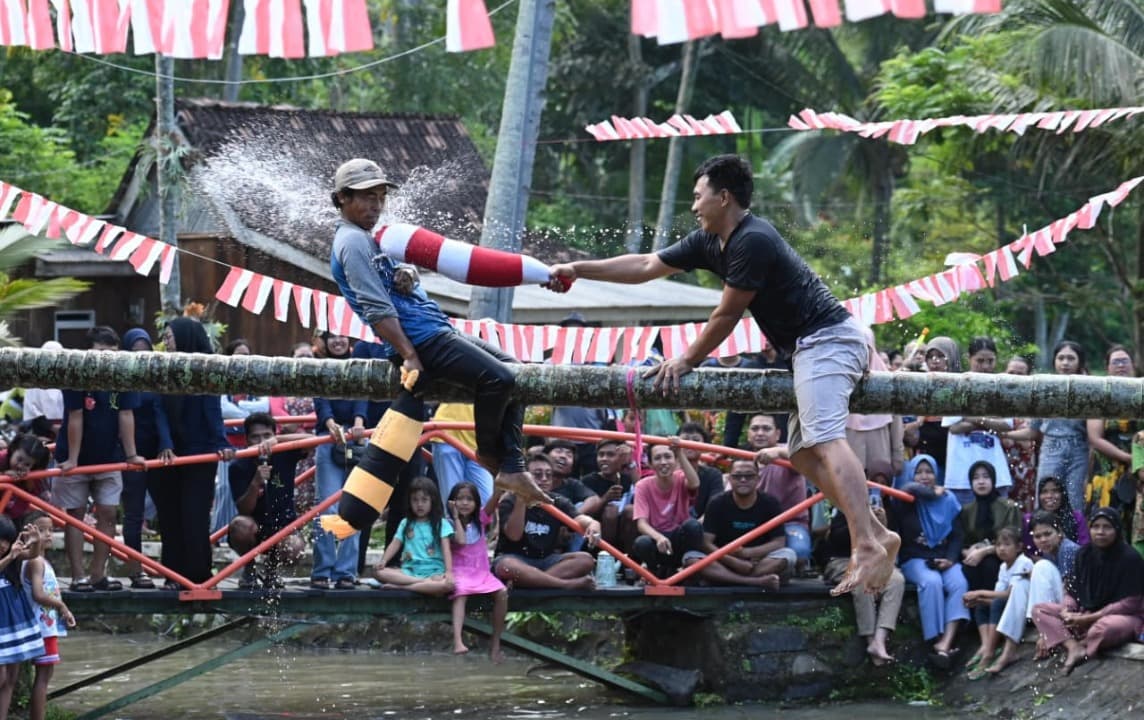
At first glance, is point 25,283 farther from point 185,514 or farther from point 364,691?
point 364,691

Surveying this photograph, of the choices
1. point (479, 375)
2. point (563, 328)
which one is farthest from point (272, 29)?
point (563, 328)

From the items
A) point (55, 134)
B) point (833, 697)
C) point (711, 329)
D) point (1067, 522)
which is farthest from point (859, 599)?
point (55, 134)

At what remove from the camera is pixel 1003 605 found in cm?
1138

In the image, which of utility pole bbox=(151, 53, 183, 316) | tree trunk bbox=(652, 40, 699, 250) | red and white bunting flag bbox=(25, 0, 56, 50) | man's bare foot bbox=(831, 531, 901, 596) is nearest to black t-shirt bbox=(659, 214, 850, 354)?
man's bare foot bbox=(831, 531, 901, 596)

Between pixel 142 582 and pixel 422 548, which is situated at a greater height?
pixel 422 548

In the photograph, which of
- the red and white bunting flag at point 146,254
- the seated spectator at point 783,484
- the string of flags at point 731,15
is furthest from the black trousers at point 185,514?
the string of flags at point 731,15

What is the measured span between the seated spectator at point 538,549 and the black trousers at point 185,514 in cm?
179

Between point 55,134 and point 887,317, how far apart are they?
16307 millimetres

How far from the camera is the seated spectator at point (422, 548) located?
1088 cm

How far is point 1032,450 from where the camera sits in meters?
11.9

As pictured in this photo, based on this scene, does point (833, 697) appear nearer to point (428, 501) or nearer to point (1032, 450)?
point (1032, 450)

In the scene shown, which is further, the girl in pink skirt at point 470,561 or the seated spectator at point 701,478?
the seated spectator at point 701,478

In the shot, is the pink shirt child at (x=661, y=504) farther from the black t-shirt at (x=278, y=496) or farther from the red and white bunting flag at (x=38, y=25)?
the red and white bunting flag at (x=38, y=25)

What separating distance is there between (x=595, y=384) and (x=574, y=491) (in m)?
4.90
